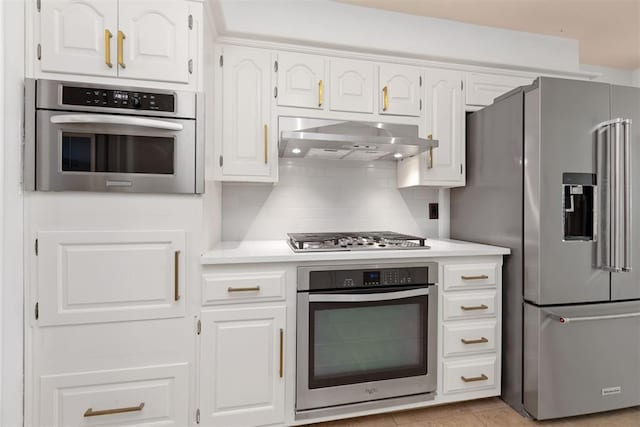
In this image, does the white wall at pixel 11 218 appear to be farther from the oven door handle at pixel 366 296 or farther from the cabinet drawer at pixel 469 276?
the cabinet drawer at pixel 469 276

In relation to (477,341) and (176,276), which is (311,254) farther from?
(477,341)

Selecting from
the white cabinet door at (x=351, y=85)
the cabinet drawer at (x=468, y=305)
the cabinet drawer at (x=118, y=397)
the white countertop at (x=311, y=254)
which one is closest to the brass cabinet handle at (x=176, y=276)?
the white countertop at (x=311, y=254)

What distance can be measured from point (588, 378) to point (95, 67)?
305 cm

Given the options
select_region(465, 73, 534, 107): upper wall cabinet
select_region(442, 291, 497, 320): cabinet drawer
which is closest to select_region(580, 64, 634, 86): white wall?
select_region(465, 73, 534, 107): upper wall cabinet

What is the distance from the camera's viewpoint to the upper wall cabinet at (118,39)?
1.40 meters

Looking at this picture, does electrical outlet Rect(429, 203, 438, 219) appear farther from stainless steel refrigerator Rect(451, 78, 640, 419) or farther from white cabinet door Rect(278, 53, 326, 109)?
white cabinet door Rect(278, 53, 326, 109)

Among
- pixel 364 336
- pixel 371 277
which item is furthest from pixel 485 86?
pixel 364 336

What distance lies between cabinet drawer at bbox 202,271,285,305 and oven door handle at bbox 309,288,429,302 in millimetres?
196

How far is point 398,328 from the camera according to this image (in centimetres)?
182

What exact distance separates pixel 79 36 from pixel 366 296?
6.10ft

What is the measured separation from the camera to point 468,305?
1898 millimetres

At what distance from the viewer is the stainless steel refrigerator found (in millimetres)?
1745

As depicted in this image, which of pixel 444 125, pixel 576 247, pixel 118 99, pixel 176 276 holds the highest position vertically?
pixel 444 125

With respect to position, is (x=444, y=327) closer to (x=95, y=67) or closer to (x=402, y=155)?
(x=402, y=155)
